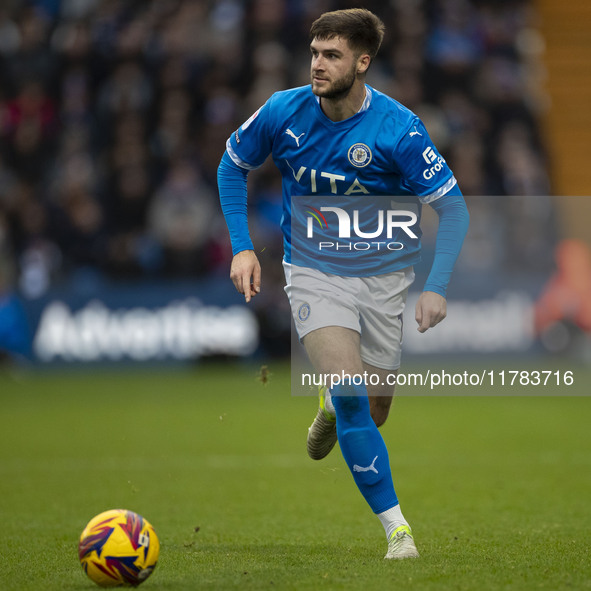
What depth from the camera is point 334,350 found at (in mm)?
4688

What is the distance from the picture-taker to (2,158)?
17375 mm

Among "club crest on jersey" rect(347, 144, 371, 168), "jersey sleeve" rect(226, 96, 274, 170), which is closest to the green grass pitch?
"jersey sleeve" rect(226, 96, 274, 170)

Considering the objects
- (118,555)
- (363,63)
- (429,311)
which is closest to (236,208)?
(363,63)

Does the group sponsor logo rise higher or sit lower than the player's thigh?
higher

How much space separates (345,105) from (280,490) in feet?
9.85

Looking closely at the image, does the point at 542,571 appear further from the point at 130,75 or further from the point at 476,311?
the point at 130,75

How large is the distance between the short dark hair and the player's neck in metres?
0.19

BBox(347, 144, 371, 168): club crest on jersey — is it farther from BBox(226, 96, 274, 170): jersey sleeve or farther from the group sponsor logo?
BBox(226, 96, 274, 170): jersey sleeve

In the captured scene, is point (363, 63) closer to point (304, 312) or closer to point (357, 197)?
point (357, 197)

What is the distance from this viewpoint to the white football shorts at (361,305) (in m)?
4.86

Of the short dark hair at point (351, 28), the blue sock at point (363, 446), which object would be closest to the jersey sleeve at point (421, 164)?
the short dark hair at point (351, 28)

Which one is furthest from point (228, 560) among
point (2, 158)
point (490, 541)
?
point (2, 158)

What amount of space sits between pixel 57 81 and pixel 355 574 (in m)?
15.1

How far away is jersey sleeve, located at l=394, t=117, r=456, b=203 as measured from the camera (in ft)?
15.8
